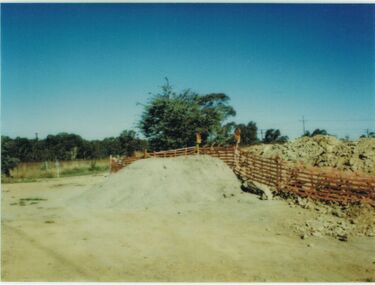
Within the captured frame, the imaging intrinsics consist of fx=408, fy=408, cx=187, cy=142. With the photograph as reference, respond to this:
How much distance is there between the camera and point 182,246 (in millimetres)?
11570

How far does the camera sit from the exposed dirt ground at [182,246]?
30.3ft

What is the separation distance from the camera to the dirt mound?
19.4m

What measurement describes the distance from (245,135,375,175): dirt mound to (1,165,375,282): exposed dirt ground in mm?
5127

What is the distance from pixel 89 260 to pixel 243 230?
5404 millimetres

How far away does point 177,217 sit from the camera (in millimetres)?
15945

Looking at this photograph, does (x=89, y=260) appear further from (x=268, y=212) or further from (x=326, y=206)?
(x=326, y=206)

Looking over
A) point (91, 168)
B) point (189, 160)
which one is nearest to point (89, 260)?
point (189, 160)

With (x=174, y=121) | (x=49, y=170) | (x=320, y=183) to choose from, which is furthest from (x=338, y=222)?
(x=49, y=170)

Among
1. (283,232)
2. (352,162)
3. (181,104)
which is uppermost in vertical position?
(181,104)

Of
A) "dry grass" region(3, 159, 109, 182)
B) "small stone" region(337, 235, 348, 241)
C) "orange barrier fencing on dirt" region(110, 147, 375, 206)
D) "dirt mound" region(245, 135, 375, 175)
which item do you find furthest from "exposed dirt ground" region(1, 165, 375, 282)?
"dry grass" region(3, 159, 109, 182)

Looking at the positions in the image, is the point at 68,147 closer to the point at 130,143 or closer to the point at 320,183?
the point at 130,143

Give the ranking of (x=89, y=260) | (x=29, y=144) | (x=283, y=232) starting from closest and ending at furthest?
(x=89, y=260)
(x=283, y=232)
(x=29, y=144)

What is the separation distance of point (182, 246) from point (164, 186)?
8570 mm

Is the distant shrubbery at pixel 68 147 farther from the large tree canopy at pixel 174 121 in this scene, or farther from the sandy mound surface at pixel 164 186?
the sandy mound surface at pixel 164 186
